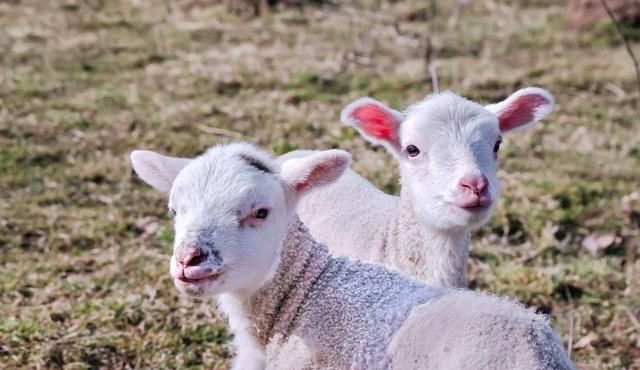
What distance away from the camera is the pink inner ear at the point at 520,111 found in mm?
4613

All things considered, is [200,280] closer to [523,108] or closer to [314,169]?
[314,169]

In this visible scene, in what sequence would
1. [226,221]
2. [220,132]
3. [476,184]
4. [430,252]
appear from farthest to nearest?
[220,132] < [430,252] < [476,184] < [226,221]

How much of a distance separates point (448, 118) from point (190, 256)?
1.61 metres

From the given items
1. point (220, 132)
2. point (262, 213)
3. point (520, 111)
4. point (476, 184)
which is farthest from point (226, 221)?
point (220, 132)

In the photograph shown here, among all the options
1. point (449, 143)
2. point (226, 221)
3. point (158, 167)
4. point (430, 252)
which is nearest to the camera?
point (226, 221)

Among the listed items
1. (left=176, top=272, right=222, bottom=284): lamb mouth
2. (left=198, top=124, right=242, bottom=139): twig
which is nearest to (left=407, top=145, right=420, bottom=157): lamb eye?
(left=176, top=272, right=222, bottom=284): lamb mouth

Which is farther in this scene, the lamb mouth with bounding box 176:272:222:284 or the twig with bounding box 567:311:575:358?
the twig with bounding box 567:311:575:358

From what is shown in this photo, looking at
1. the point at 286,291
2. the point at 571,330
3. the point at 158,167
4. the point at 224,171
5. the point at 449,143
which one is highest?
the point at 224,171

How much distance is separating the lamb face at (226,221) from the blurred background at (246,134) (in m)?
1.40

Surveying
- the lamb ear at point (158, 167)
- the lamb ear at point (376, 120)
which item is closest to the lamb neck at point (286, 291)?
the lamb ear at point (158, 167)

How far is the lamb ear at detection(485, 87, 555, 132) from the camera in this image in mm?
4598

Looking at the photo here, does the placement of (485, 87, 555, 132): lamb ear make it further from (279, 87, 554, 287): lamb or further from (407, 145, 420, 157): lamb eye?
(407, 145, 420, 157): lamb eye

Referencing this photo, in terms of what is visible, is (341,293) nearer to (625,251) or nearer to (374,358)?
(374,358)

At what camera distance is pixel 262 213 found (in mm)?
3490
